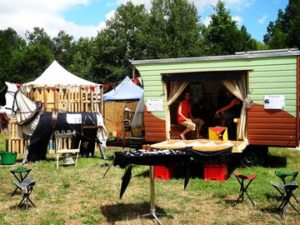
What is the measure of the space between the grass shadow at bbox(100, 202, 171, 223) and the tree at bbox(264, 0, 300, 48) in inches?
1249

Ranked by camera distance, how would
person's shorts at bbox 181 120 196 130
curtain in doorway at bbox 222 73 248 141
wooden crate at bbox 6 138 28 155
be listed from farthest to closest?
wooden crate at bbox 6 138 28 155, person's shorts at bbox 181 120 196 130, curtain in doorway at bbox 222 73 248 141

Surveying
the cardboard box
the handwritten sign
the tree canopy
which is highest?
the tree canopy

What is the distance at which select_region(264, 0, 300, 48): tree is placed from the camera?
119 ft

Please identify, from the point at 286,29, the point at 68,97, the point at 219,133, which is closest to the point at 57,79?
the point at 68,97

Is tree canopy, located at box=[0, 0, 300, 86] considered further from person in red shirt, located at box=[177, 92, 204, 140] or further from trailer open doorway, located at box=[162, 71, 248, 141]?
person in red shirt, located at box=[177, 92, 204, 140]

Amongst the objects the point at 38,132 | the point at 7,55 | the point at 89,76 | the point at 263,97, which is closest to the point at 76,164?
the point at 38,132

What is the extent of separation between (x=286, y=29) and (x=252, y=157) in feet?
150

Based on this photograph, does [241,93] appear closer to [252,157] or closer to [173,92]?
[252,157]

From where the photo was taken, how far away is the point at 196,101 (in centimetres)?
1485

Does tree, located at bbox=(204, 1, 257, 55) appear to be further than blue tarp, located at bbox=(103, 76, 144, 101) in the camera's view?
Yes

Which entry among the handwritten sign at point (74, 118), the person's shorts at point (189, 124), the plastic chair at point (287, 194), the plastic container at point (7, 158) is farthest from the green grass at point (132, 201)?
the handwritten sign at point (74, 118)

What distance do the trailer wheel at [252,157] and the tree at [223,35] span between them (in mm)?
26947

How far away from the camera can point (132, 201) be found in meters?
7.89

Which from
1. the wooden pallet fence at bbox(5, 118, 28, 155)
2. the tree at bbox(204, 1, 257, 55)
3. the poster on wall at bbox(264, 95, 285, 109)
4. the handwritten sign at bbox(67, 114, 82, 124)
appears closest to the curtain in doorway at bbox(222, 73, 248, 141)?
the poster on wall at bbox(264, 95, 285, 109)
